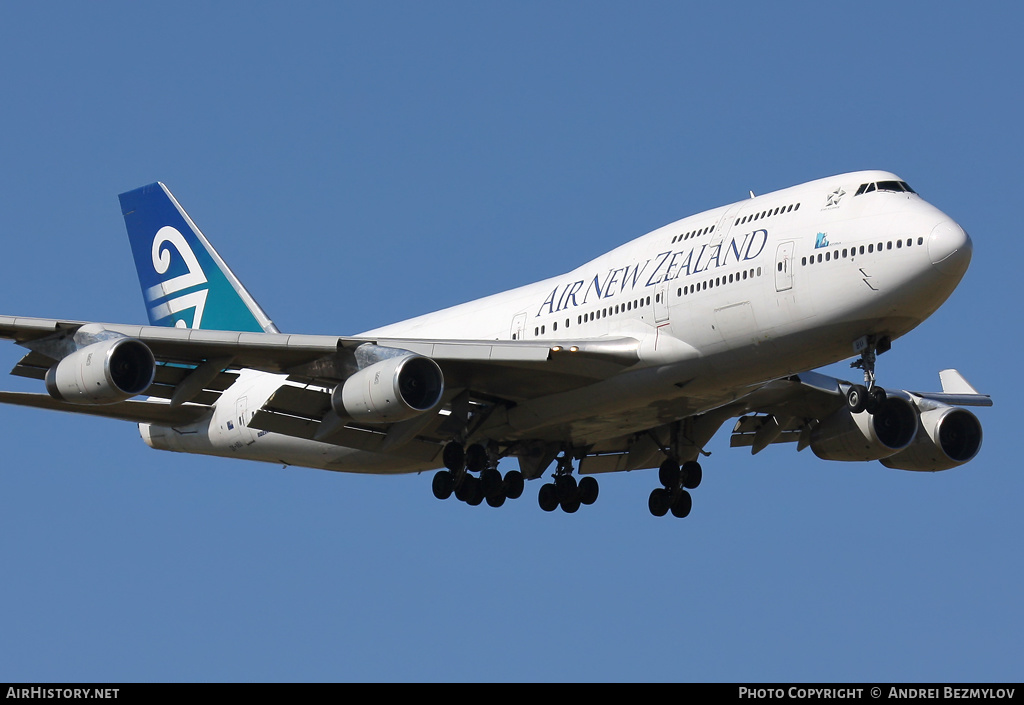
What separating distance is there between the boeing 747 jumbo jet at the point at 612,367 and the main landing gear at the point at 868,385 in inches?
1.5

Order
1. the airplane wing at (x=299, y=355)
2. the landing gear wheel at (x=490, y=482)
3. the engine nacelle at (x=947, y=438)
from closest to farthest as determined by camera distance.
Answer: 1. the airplane wing at (x=299, y=355)
2. the landing gear wheel at (x=490, y=482)
3. the engine nacelle at (x=947, y=438)

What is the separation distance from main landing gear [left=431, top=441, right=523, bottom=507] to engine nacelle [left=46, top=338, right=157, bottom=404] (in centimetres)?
779

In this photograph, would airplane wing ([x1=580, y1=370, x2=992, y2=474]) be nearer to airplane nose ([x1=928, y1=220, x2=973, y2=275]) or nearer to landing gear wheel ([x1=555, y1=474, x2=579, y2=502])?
landing gear wheel ([x1=555, y1=474, x2=579, y2=502])

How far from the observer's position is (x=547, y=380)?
3123cm

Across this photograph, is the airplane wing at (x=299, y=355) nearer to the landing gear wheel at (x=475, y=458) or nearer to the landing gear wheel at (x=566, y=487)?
the landing gear wheel at (x=475, y=458)

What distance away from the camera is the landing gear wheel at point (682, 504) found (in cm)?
3606

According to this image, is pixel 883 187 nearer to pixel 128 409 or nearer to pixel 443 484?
pixel 443 484

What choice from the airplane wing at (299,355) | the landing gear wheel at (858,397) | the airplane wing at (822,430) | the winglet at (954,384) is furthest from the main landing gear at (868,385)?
the winglet at (954,384)

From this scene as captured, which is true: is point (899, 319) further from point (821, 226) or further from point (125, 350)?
point (125, 350)

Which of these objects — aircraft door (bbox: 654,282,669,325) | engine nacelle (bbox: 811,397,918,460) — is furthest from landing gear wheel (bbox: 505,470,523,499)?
engine nacelle (bbox: 811,397,918,460)

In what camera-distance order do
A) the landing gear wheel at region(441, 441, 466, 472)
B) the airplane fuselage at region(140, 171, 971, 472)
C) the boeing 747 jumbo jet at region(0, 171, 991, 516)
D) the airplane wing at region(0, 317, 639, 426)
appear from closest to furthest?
the airplane fuselage at region(140, 171, 971, 472) → the boeing 747 jumbo jet at region(0, 171, 991, 516) → the airplane wing at region(0, 317, 639, 426) → the landing gear wheel at region(441, 441, 466, 472)

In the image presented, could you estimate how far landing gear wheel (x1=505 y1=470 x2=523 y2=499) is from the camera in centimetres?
3494

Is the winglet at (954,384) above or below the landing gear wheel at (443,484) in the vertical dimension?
above

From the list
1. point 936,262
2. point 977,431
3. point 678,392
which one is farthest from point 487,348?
point 977,431
